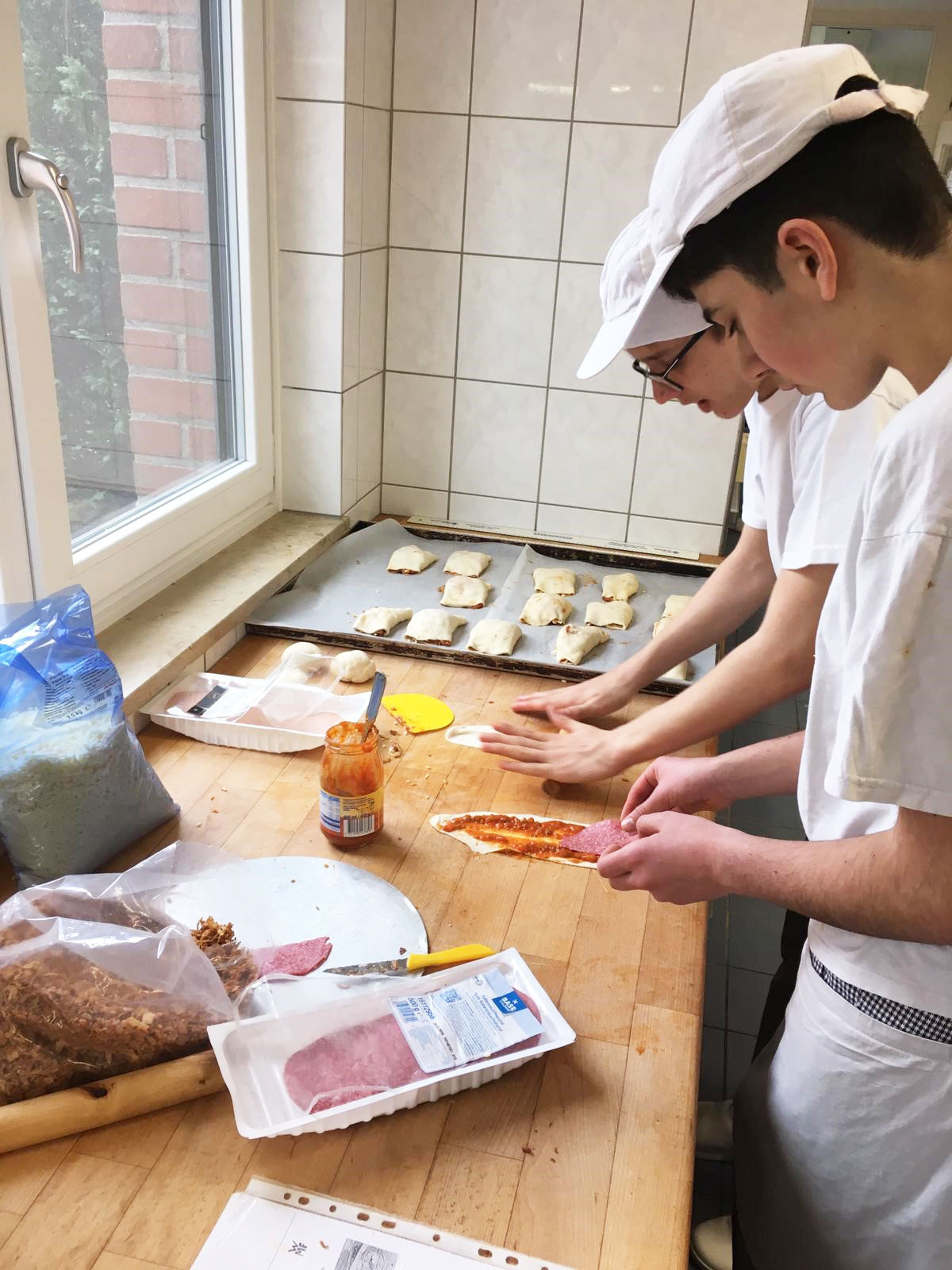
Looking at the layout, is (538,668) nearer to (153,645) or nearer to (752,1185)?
(153,645)

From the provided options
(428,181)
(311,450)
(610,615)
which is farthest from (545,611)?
(428,181)

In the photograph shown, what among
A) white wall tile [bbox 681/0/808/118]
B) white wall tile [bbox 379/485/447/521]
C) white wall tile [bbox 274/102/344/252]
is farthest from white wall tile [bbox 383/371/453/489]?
white wall tile [bbox 681/0/808/118]

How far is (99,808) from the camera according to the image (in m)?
1.08

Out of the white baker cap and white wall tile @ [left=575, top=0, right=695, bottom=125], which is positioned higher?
white wall tile @ [left=575, top=0, right=695, bottom=125]

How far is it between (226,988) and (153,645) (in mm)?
731

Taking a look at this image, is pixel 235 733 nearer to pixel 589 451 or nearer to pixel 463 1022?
pixel 463 1022

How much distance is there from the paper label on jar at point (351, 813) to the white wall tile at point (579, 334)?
1232 mm

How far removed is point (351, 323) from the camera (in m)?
2.05

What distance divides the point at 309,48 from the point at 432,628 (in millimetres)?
1086

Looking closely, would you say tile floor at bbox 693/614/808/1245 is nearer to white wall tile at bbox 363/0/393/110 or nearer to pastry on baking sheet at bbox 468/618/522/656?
pastry on baking sheet at bbox 468/618/522/656

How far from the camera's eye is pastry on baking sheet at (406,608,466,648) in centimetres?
172

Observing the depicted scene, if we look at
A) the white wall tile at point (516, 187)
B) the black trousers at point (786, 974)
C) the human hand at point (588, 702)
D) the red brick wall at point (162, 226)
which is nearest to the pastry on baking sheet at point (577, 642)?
the human hand at point (588, 702)

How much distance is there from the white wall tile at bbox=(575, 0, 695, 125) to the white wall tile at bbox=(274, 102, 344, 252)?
19.4 inches

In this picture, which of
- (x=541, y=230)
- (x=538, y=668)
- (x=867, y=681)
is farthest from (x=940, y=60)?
(x=867, y=681)
